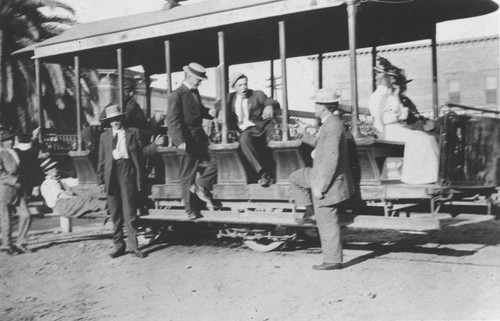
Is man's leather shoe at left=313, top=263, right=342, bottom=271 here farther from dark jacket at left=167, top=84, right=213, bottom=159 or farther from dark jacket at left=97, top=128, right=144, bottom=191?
dark jacket at left=97, top=128, right=144, bottom=191

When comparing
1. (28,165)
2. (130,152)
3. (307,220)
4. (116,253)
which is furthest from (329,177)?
(28,165)

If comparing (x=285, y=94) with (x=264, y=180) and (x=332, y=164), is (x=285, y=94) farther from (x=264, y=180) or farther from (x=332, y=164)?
(x=332, y=164)

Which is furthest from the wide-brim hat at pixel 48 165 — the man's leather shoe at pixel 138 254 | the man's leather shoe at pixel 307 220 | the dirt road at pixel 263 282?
the man's leather shoe at pixel 307 220

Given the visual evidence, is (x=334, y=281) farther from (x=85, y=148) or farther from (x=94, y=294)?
(x=85, y=148)

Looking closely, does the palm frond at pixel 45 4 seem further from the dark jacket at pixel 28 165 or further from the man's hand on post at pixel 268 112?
the man's hand on post at pixel 268 112

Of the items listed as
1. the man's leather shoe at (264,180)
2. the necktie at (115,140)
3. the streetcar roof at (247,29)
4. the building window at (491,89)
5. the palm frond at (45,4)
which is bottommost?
the man's leather shoe at (264,180)

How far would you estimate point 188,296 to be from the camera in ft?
17.6

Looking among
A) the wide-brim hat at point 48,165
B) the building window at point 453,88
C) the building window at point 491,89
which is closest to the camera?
the wide-brim hat at point 48,165

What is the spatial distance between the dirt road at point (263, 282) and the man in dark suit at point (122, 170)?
585 millimetres

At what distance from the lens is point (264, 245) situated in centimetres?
722

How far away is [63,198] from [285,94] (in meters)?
4.44

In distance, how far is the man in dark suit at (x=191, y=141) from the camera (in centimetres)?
689

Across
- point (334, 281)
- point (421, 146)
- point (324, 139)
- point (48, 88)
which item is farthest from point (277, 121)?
point (48, 88)

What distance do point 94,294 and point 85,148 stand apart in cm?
327
